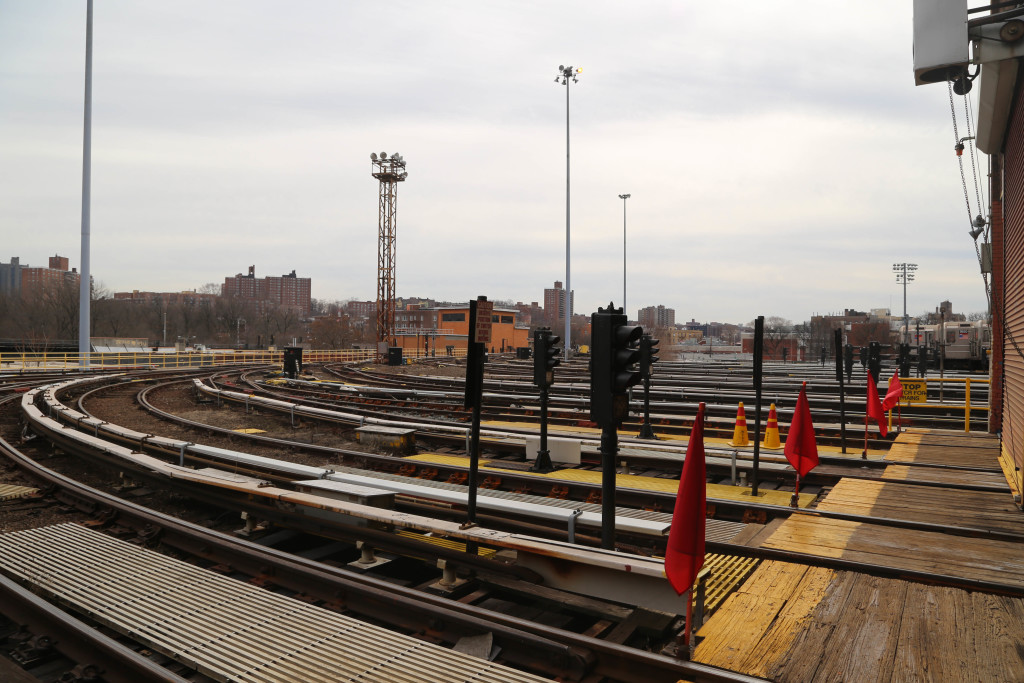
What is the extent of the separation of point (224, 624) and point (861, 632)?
469 centimetres

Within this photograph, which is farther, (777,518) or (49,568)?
(777,518)

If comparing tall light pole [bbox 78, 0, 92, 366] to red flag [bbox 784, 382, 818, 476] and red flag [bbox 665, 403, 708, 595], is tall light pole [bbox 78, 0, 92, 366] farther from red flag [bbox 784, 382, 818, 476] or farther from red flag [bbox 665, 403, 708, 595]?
red flag [bbox 665, 403, 708, 595]

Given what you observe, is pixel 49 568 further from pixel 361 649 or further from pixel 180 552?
pixel 361 649

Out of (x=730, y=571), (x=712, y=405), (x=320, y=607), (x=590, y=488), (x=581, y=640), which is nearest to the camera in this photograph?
(x=581, y=640)

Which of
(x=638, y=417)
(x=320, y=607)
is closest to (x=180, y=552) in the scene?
(x=320, y=607)

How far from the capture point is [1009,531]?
7.05m

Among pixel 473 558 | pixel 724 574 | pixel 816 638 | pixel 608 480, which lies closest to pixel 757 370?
pixel 724 574

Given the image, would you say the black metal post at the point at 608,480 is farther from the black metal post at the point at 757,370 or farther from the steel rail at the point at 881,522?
the black metal post at the point at 757,370

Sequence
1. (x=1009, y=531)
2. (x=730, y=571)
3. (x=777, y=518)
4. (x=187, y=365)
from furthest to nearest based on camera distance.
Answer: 1. (x=187, y=365)
2. (x=777, y=518)
3. (x=1009, y=531)
4. (x=730, y=571)

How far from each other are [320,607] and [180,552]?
2619 mm

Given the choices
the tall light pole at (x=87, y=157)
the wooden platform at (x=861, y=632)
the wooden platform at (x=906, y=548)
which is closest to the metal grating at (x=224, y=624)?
the wooden platform at (x=861, y=632)

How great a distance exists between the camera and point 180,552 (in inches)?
281

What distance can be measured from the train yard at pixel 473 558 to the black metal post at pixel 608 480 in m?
0.33

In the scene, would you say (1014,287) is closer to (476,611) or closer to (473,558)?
(473,558)
